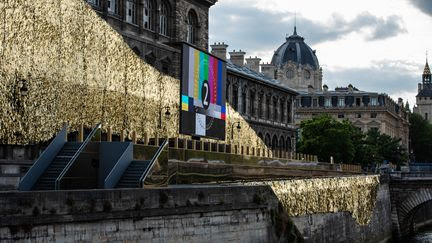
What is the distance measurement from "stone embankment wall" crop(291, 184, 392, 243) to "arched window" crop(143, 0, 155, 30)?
68.2 ft

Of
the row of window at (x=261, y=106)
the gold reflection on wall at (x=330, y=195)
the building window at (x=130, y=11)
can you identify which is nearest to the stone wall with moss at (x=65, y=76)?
the gold reflection on wall at (x=330, y=195)

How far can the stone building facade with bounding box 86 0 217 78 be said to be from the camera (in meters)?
59.1

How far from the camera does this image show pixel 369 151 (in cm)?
12100

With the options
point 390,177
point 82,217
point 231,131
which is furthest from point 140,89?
point 390,177

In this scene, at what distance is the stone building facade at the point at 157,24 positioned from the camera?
59.1m

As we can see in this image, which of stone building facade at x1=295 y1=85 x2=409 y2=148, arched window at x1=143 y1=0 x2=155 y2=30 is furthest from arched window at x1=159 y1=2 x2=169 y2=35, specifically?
stone building facade at x1=295 y1=85 x2=409 y2=148

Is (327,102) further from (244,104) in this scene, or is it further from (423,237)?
(423,237)

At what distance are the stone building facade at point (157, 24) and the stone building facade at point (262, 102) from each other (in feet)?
57.7

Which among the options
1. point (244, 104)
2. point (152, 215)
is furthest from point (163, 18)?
point (152, 215)

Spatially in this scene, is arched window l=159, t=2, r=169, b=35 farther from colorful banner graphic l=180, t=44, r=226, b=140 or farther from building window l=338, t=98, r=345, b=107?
building window l=338, t=98, r=345, b=107

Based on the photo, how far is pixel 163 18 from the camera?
65.2 metres

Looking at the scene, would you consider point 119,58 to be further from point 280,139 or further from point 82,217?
point 280,139

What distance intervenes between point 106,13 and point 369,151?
2821 inches

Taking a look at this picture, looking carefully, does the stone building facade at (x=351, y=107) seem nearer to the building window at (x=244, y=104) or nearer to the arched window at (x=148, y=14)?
the building window at (x=244, y=104)
